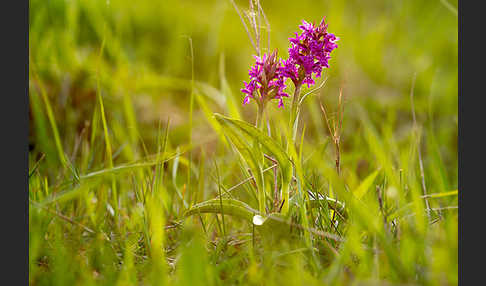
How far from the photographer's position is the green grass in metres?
1.24

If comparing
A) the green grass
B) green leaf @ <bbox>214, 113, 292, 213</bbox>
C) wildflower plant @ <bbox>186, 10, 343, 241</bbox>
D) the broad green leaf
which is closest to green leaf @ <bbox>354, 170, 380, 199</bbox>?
the green grass

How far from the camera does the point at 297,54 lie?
4.61ft

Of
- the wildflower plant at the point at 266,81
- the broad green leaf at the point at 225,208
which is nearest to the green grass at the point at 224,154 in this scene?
the broad green leaf at the point at 225,208

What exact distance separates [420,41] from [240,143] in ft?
12.0

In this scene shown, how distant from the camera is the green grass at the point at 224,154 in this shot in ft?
4.05

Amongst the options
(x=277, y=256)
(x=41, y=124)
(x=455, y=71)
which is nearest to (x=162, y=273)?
(x=277, y=256)

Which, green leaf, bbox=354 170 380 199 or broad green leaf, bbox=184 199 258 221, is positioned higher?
green leaf, bbox=354 170 380 199

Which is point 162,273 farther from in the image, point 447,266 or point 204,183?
point 204,183

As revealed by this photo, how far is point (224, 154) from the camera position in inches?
108

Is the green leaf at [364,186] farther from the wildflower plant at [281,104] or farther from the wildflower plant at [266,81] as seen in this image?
the wildflower plant at [266,81]

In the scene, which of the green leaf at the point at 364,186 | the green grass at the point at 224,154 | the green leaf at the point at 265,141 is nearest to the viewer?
the green grass at the point at 224,154

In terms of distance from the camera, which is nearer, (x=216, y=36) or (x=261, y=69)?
(x=261, y=69)

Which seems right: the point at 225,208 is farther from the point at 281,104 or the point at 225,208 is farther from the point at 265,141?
the point at 281,104

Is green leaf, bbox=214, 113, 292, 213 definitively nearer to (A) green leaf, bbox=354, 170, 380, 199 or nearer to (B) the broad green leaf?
(B) the broad green leaf
